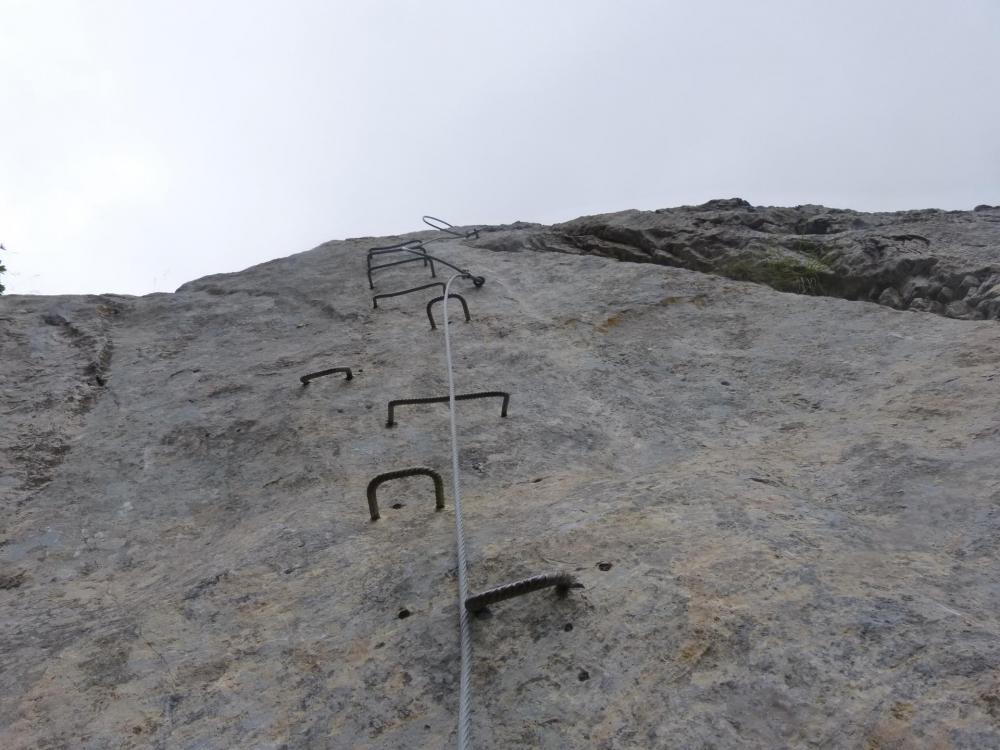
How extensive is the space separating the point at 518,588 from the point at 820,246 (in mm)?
3839

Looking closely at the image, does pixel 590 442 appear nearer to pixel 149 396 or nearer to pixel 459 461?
pixel 459 461

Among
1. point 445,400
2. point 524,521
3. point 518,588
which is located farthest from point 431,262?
point 518,588

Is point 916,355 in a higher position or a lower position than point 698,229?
lower

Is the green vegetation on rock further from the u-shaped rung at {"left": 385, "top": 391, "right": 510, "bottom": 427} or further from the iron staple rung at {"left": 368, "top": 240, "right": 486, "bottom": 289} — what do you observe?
the u-shaped rung at {"left": 385, "top": 391, "right": 510, "bottom": 427}

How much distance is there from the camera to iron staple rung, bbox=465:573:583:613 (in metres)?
1.68

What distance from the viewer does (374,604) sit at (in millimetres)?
1938

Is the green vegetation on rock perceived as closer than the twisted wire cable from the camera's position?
No

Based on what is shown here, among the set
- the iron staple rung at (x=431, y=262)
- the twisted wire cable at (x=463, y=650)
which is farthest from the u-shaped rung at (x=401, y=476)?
the iron staple rung at (x=431, y=262)

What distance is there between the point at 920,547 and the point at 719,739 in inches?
31.9

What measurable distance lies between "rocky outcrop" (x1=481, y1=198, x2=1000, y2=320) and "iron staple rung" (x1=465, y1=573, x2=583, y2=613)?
2872 millimetres

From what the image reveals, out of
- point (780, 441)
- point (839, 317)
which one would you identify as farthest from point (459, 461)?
point (839, 317)

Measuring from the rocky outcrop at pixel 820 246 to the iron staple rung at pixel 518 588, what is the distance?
287 cm

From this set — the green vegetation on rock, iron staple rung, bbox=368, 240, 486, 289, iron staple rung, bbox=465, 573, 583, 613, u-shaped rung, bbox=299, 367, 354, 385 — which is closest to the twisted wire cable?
iron staple rung, bbox=465, 573, 583, 613

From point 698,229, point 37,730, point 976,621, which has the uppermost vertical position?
point 698,229
